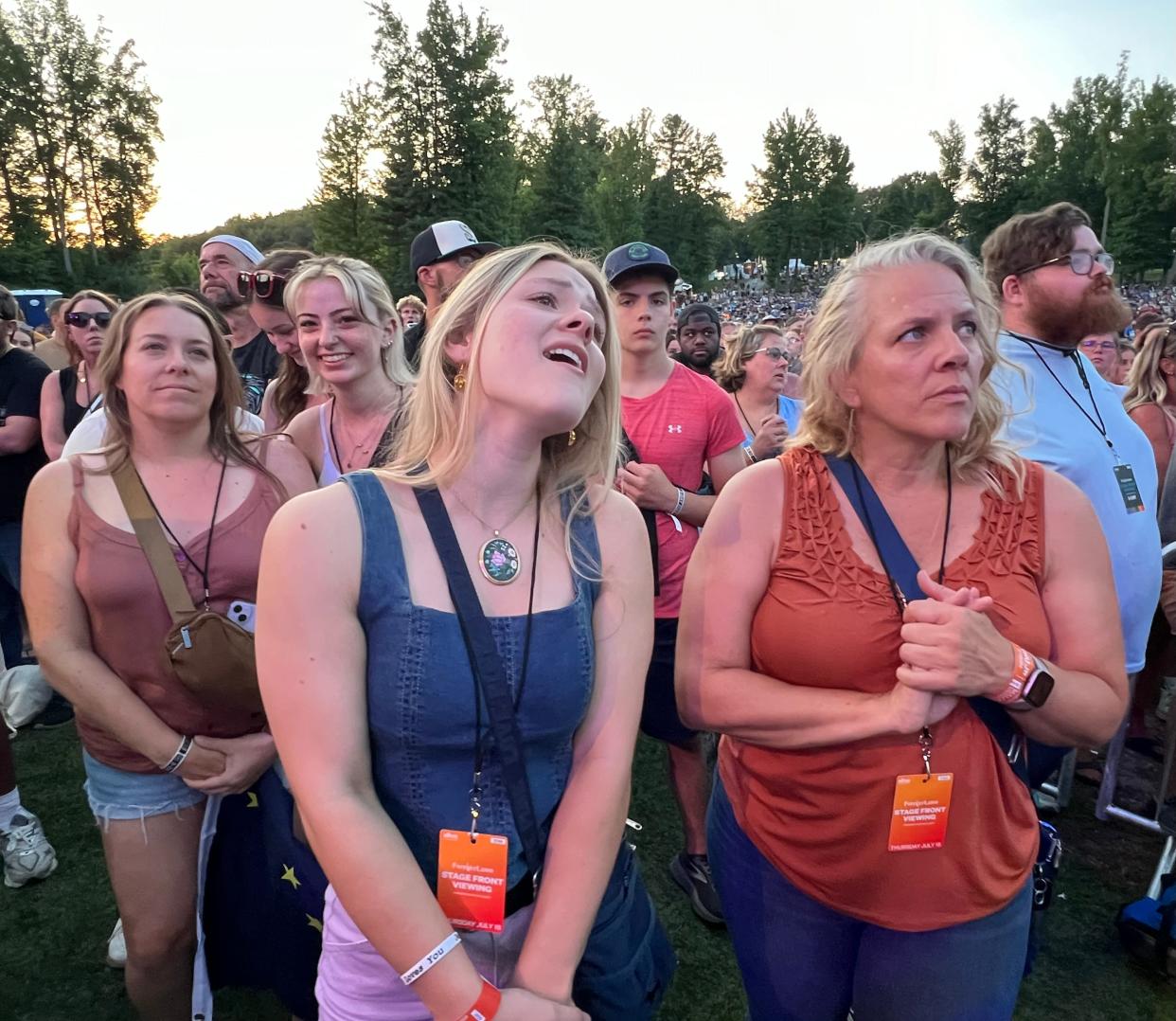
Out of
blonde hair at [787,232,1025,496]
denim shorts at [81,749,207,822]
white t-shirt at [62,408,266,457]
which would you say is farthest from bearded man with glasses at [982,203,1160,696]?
denim shorts at [81,749,207,822]

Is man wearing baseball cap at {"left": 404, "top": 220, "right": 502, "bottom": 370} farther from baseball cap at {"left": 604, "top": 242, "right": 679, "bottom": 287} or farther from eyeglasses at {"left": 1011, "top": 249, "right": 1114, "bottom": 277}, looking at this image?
eyeglasses at {"left": 1011, "top": 249, "right": 1114, "bottom": 277}

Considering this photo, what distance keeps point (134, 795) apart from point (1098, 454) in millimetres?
3226

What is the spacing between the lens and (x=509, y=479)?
1.61m

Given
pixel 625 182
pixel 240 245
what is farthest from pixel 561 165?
pixel 240 245

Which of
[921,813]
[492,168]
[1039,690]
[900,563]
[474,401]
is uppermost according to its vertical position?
[492,168]

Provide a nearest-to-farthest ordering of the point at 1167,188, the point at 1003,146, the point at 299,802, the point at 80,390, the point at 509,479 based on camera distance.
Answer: the point at 299,802
the point at 509,479
the point at 80,390
the point at 1167,188
the point at 1003,146

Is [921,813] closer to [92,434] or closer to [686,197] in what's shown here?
[92,434]

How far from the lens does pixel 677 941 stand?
3.09 metres

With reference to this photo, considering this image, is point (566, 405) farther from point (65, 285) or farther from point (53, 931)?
point (65, 285)

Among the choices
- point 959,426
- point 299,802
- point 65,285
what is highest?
point 65,285

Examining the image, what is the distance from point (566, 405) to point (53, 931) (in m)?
3.22

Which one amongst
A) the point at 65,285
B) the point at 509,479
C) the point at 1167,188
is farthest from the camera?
the point at 1167,188

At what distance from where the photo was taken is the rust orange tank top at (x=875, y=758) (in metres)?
1.67

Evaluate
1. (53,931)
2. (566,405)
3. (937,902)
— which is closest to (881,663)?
(937,902)
